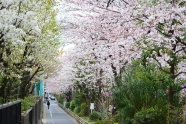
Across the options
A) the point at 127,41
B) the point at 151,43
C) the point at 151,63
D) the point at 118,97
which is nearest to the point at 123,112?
the point at 118,97

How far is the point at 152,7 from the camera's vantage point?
8664 millimetres

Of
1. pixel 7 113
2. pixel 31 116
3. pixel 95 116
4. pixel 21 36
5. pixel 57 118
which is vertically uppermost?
pixel 21 36

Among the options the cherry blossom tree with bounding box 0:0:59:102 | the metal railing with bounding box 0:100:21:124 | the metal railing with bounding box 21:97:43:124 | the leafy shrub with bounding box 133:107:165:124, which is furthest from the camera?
the leafy shrub with bounding box 133:107:165:124

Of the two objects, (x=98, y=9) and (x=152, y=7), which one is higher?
(x=98, y=9)

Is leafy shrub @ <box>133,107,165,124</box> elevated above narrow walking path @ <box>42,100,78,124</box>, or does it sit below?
above

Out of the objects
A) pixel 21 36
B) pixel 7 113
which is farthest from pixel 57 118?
pixel 7 113

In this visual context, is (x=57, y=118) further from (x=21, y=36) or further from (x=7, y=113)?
(x=7, y=113)

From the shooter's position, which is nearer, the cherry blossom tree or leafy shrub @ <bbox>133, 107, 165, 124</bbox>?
the cherry blossom tree

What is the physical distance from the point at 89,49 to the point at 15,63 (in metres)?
3.82

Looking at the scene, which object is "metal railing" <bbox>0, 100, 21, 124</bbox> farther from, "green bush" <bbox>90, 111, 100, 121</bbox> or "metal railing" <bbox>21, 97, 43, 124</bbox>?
"green bush" <bbox>90, 111, 100, 121</bbox>

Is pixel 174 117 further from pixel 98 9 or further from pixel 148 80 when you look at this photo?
pixel 98 9

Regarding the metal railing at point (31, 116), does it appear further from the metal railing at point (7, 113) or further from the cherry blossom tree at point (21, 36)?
the metal railing at point (7, 113)

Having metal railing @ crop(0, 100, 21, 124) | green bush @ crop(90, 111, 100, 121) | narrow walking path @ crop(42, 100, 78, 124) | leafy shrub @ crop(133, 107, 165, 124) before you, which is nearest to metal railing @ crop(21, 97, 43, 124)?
metal railing @ crop(0, 100, 21, 124)

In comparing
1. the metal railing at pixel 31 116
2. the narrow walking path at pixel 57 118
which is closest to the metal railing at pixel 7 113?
the metal railing at pixel 31 116
